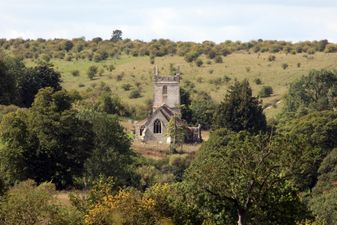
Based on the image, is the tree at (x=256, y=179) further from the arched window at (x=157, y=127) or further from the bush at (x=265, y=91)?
the bush at (x=265, y=91)

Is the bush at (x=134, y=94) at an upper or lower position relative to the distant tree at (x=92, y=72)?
lower

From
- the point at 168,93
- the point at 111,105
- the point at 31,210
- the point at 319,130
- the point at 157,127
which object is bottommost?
the point at 157,127

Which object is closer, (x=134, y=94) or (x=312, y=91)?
(x=312, y=91)

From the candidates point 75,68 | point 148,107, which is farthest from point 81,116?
point 75,68

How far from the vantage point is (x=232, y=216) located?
4553cm

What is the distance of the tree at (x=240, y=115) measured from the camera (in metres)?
102

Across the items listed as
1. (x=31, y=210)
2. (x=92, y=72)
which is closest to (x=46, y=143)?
(x=31, y=210)

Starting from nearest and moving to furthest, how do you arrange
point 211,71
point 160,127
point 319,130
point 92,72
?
1. point 319,130
2. point 160,127
3. point 92,72
4. point 211,71

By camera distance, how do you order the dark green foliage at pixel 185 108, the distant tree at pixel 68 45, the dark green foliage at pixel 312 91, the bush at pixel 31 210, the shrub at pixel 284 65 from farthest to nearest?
the distant tree at pixel 68 45, the shrub at pixel 284 65, the dark green foliage at pixel 185 108, the dark green foliage at pixel 312 91, the bush at pixel 31 210

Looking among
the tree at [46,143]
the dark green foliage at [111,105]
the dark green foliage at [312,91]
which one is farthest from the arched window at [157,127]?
the tree at [46,143]

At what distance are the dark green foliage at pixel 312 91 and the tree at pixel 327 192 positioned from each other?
34.9m

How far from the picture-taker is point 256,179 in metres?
43.8

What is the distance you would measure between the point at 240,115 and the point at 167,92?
14.4m

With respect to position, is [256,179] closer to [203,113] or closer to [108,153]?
[108,153]
